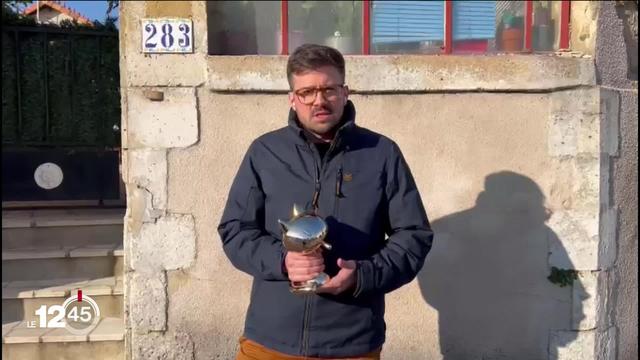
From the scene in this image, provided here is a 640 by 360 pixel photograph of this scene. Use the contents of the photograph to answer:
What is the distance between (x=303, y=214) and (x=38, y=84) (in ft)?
14.4

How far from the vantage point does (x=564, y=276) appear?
365 centimetres

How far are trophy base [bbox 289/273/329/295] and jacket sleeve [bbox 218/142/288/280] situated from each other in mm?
72

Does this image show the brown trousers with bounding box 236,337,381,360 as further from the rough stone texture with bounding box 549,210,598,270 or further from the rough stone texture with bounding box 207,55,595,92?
the rough stone texture with bounding box 549,210,598,270

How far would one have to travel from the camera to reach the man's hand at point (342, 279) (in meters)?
1.83

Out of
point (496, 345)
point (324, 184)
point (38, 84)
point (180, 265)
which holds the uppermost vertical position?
point (38, 84)

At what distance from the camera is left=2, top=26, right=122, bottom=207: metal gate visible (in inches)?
213

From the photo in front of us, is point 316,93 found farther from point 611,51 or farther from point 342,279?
point 611,51

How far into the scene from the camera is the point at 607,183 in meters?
3.71

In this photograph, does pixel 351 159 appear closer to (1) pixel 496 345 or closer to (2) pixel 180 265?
(2) pixel 180 265

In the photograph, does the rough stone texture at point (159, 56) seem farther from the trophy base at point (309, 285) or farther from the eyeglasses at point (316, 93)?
the trophy base at point (309, 285)

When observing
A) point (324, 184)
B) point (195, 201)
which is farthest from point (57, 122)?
point (324, 184)

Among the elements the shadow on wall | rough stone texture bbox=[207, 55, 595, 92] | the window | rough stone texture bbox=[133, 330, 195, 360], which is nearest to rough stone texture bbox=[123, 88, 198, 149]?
rough stone texture bbox=[207, 55, 595, 92]

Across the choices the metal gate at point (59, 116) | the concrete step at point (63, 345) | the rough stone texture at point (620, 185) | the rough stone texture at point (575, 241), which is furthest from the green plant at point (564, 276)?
the metal gate at point (59, 116)

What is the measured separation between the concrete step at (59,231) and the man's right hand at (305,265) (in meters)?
3.28
